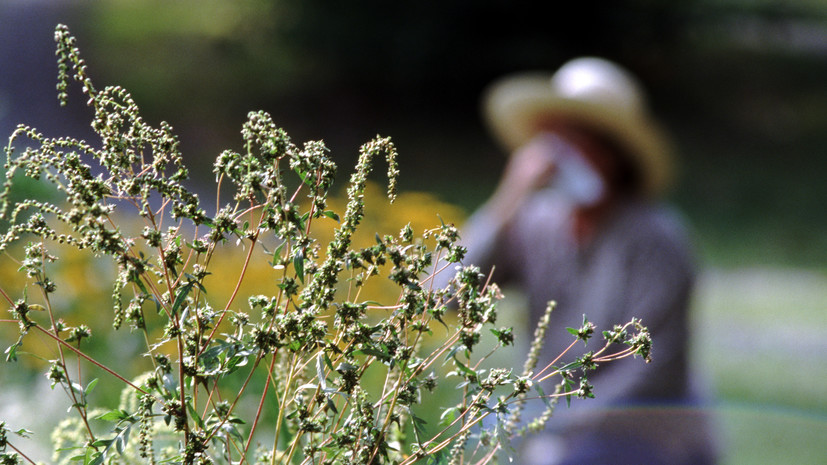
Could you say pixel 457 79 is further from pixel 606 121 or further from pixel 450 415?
pixel 450 415

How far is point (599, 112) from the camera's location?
8.80ft

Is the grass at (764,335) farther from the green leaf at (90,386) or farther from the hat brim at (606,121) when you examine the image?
the green leaf at (90,386)

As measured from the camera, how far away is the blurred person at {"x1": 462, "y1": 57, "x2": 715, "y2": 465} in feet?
7.63

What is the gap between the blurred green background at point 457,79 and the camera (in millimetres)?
9367

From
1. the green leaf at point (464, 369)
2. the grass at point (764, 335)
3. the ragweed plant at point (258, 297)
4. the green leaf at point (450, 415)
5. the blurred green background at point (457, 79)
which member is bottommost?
the green leaf at point (450, 415)

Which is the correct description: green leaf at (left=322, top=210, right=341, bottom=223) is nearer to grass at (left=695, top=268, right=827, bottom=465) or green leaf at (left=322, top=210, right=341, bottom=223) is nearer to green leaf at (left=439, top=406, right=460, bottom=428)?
green leaf at (left=439, top=406, right=460, bottom=428)

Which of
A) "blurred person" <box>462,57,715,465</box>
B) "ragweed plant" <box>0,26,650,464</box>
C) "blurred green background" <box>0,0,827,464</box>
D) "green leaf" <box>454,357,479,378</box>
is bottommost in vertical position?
"green leaf" <box>454,357,479,378</box>

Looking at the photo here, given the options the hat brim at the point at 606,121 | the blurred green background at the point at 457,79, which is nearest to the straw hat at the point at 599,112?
the hat brim at the point at 606,121

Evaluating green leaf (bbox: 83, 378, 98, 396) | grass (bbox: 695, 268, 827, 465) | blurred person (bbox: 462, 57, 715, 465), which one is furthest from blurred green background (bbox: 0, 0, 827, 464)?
green leaf (bbox: 83, 378, 98, 396)

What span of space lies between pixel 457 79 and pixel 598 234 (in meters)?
7.93

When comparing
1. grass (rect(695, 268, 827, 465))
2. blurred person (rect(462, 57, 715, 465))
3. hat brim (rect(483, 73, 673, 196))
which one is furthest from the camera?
grass (rect(695, 268, 827, 465))

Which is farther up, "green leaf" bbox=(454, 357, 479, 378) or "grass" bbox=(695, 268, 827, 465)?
"grass" bbox=(695, 268, 827, 465)

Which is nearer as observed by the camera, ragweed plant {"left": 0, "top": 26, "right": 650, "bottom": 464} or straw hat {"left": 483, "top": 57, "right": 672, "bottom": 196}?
ragweed plant {"left": 0, "top": 26, "right": 650, "bottom": 464}

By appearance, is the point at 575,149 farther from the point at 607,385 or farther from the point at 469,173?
the point at 469,173
